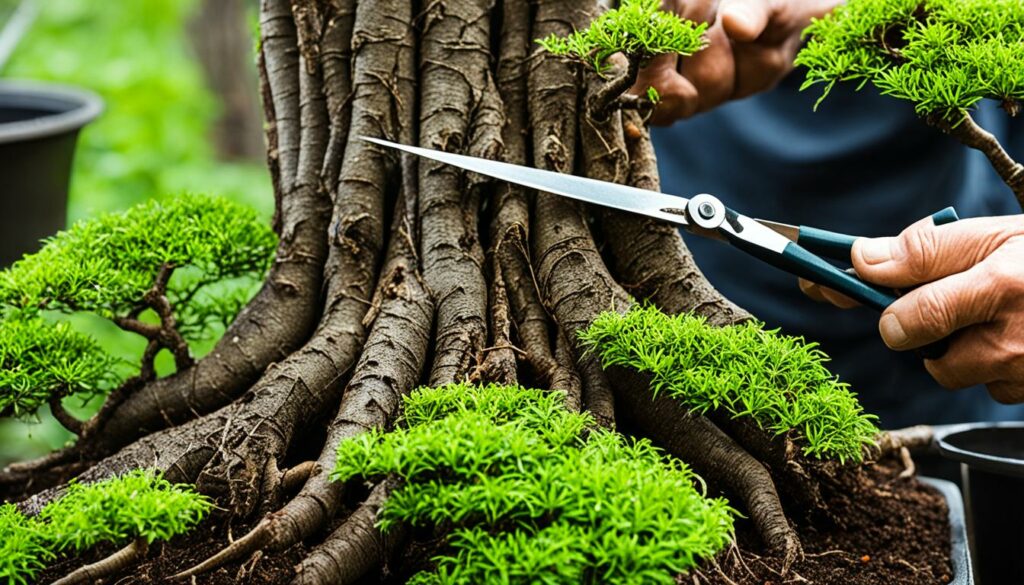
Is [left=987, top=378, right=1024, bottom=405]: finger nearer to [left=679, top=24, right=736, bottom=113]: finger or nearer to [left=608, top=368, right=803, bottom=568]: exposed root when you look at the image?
[left=608, top=368, right=803, bottom=568]: exposed root

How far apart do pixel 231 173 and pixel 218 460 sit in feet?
12.5

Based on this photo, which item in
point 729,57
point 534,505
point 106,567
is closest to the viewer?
point 534,505

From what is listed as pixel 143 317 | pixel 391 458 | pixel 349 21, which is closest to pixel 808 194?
pixel 349 21

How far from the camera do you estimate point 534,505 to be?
84 cm

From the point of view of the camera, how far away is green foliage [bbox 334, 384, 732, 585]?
0.80 metres

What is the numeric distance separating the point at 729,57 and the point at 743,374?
82 centimetres

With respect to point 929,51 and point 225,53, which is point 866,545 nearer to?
point 929,51

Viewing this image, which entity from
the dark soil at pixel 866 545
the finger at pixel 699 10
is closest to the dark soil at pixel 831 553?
the dark soil at pixel 866 545

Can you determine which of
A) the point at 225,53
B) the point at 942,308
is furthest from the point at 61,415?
the point at 225,53

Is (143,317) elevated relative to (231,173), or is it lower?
lower

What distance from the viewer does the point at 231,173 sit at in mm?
4684

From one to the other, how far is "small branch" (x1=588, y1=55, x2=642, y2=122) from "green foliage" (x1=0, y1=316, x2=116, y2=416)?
29.5 inches

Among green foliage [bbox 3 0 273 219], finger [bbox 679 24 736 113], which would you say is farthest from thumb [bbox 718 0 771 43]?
green foliage [bbox 3 0 273 219]

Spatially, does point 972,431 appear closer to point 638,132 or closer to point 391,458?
point 638,132
